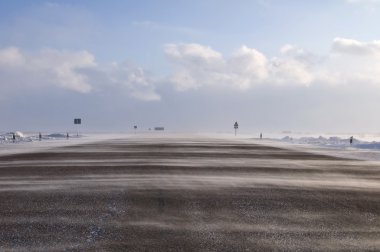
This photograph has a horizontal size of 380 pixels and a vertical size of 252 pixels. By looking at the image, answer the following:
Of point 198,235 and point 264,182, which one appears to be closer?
point 198,235

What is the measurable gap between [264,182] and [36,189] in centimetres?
742

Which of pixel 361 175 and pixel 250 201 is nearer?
pixel 250 201

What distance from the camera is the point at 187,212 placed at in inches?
410

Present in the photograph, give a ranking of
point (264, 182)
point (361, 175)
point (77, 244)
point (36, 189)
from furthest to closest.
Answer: point (361, 175), point (264, 182), point (36, 189), point (77, 244)

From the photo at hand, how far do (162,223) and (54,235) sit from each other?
213cm

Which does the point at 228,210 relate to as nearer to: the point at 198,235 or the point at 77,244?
the point at 198,235

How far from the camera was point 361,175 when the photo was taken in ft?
61.9

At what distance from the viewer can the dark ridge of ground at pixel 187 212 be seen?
26.1 feet

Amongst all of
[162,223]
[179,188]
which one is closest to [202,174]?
[179,188]

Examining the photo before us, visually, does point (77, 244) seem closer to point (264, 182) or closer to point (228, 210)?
point (228, 210)

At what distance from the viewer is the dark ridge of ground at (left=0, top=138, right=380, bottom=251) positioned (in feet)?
26.1

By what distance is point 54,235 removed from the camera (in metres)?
8.30

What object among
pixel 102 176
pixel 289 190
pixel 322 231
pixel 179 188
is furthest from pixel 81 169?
pixel 322 231

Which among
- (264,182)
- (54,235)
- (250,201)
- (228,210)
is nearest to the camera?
(54,235)
